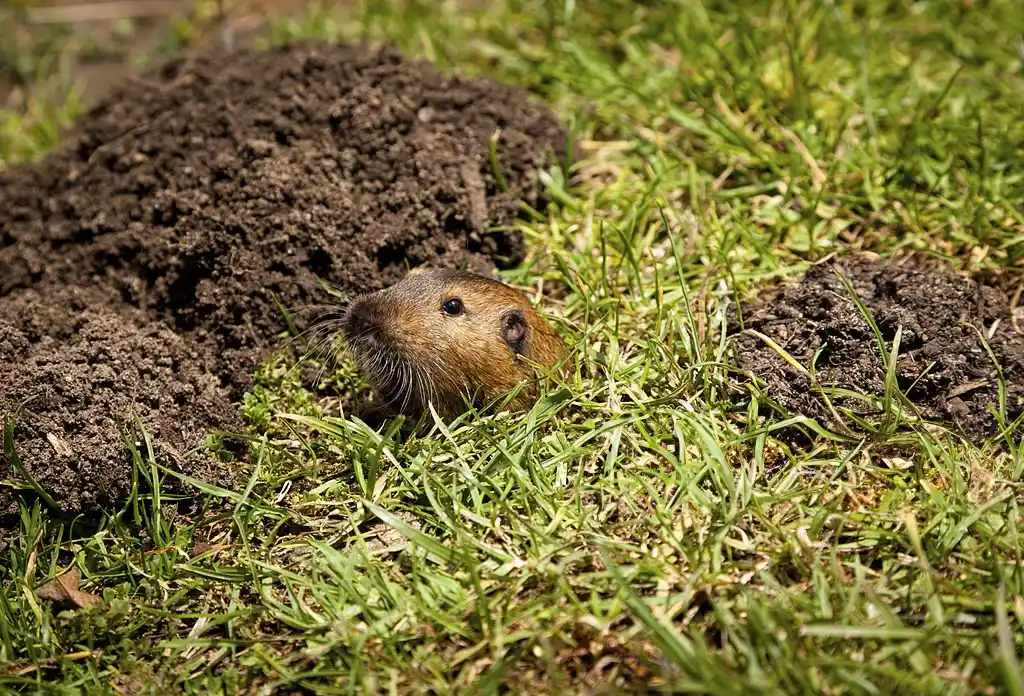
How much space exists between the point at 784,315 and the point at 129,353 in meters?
2.62

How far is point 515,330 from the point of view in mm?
3797

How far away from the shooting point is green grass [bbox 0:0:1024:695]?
289 centimetres

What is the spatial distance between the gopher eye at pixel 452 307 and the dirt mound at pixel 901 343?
1118mm

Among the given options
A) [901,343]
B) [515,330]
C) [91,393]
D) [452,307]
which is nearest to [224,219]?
[91,393]

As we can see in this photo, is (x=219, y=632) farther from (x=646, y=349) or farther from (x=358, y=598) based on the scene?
(x=646, y=349)

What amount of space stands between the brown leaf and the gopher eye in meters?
1.57

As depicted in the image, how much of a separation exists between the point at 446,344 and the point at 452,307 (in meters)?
0.15

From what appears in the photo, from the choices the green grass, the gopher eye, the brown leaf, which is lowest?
the brown leaf

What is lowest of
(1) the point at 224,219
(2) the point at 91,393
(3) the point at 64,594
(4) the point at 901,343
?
(3) the point at 64,594

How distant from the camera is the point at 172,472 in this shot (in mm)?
3473

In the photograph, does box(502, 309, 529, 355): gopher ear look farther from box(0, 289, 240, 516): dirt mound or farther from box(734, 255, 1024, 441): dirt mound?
box(0, 289, 240, 516): dirt mound

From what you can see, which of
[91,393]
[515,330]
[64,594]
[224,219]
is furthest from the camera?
[224,219]

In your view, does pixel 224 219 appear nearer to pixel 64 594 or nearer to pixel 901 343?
pixel 64 594

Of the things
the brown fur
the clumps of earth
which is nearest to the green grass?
the brown fur
